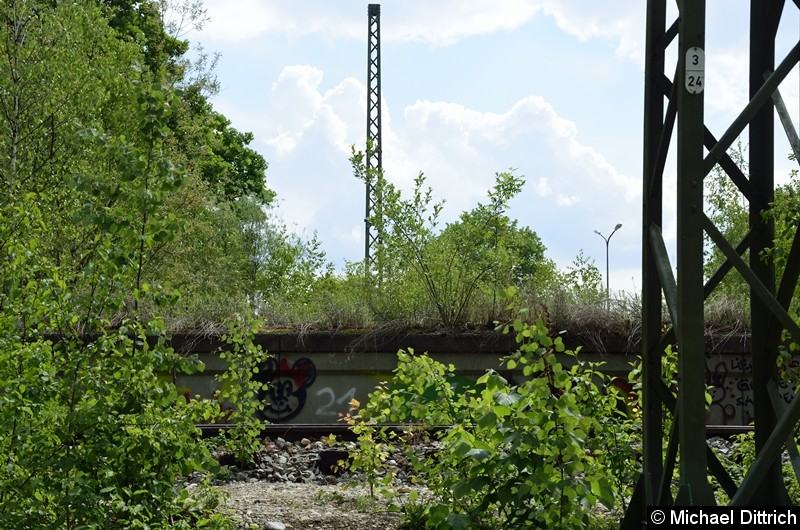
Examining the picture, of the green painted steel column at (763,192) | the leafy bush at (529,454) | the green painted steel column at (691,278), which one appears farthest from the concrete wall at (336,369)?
the green painted steel column at (691,278)

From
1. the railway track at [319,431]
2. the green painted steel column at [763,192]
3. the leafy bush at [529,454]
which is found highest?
the green painted steel column at [763,192]

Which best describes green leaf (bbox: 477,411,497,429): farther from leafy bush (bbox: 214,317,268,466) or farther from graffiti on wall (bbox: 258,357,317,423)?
graffiti on wall (bbox: 258,357,317,423)

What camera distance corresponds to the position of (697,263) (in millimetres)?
4637

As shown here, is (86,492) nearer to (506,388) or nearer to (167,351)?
(167,351)

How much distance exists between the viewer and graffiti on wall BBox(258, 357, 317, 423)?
49.5 feet

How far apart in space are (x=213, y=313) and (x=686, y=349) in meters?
12.2

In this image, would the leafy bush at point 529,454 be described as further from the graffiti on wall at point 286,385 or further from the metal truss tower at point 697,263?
the graffiti on wall at point 286,385

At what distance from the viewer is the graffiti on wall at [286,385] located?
15102 millimetres

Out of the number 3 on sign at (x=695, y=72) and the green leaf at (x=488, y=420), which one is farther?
the green leaf at (x=488, y=420)

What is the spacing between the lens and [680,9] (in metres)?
→ 4.78

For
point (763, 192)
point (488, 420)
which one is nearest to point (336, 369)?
point (488, 420)

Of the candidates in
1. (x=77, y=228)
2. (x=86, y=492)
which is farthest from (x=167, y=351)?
(x=77, y=228)

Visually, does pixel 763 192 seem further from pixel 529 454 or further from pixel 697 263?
pixel 529 454

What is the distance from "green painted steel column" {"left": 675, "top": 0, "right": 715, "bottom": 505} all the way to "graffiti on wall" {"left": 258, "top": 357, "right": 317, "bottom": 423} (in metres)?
10.9
